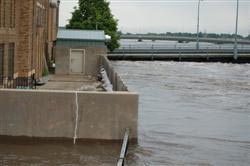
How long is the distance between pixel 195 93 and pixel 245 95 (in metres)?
3.65

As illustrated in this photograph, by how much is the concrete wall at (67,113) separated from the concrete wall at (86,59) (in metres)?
24.8

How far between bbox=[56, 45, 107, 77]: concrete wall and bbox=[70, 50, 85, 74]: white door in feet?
1.25

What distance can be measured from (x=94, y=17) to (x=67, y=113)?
5391 centimetres

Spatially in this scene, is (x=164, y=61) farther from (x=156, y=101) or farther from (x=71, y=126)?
(x=71, y=126)

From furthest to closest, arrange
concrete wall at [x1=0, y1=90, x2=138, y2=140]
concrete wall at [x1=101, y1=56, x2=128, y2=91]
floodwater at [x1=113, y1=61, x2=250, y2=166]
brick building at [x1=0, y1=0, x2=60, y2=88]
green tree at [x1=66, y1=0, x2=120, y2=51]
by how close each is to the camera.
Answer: green tree at [x1=66, y1=0, x2=120, y2=51]
brick building at [x1=0, y1=0, x2=60, y2=88]
concrete wall at [x1=101, y1=56, x2=128, y2=91]
concrete wall at [x1=0, y1=90, x2=138, y2=140]
floodwater at [x1=113, y1=61, x2=250, y2=166]

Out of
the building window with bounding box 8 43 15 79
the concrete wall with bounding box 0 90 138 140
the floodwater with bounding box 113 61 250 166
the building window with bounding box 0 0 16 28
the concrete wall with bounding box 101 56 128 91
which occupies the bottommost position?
the floodwater with bounding box 113 61 250 166

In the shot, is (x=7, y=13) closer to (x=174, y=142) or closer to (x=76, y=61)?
(x=174, y=142)

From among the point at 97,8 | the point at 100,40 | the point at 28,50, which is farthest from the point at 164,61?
the point at 28,50

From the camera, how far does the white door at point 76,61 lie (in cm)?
4222

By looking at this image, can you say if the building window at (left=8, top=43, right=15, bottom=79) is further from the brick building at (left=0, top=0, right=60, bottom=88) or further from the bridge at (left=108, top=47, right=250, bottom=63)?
the bridge at (left=108, top=47, right=250, bottom=63)

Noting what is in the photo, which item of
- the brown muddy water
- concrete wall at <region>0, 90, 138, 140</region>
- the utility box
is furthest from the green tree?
concrete wall at <region>0, 90, 138, 140</region>

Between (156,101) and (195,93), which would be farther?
(195,93)

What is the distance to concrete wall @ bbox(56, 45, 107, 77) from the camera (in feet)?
137

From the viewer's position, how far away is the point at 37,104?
16.8 meters
